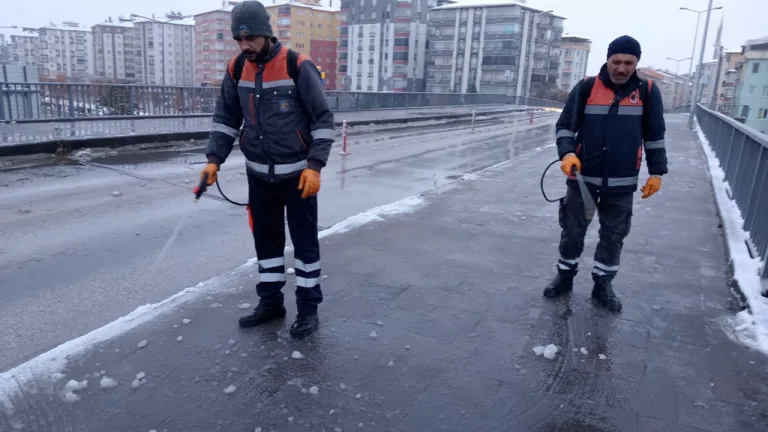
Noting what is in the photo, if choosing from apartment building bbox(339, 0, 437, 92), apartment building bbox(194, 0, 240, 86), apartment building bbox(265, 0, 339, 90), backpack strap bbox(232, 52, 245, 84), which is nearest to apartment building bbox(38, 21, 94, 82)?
apartment building bbox(194, 0, 240, 86)

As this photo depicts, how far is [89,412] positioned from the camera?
303 cm

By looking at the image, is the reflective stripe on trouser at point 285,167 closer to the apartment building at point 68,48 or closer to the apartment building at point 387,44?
the apartment building at point 387,44

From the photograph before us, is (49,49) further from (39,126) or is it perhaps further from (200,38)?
(39,126)

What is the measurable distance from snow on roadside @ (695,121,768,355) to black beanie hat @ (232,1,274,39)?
153 inches

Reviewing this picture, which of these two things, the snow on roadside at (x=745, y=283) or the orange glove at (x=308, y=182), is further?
the snow on roadside at (x=745, y=283)

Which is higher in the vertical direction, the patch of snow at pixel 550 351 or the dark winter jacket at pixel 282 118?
the dark winter jacket at pixel 282 118

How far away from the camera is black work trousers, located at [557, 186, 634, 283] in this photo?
456cm

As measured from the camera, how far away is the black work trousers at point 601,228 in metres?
4.56

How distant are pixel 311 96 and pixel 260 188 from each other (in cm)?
73

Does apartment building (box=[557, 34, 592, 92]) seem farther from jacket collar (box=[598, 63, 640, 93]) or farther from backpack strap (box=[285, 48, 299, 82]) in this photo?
backpack strap (box=[285, 48, 299, 82])

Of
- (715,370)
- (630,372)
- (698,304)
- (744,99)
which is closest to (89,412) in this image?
(630,372)

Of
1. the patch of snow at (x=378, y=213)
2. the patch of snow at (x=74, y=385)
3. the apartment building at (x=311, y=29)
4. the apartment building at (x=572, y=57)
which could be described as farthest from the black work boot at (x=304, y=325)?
the apartment building at (x=572, y=57)

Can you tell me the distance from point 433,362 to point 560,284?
1.71 meters

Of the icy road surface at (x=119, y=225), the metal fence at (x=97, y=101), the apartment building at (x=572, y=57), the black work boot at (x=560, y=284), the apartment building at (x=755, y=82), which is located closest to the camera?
the icy road surface at (x=119, y=225)
